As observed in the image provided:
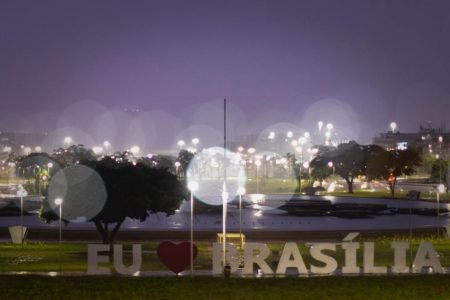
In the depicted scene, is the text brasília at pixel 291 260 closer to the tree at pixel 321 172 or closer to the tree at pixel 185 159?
the tree at pixel 321 172

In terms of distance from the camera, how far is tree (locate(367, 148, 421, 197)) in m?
87.3

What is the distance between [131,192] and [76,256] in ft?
13.3

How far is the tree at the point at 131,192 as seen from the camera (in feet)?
105

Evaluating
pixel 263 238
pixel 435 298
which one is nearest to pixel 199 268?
pixel 435 298

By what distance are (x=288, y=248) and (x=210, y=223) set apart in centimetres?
2689

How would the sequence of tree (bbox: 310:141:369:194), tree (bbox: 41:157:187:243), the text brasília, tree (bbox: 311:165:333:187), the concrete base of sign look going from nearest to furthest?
the text brasília < tree (bbox: 41:157:187:243) < the concrete base of sign < tree (bbox: 310:141:369:194) < tree (bbox: 311:165:333:187)

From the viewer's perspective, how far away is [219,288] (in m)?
20.1

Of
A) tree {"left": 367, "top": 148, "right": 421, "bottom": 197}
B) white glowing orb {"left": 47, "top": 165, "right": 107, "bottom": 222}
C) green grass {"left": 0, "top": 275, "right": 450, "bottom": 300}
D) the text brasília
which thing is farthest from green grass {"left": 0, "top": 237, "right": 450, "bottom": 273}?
tree {"left": 367, "top": 148, "right": 421, "bottom": 197}

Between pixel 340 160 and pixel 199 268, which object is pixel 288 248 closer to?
pixel 199 268

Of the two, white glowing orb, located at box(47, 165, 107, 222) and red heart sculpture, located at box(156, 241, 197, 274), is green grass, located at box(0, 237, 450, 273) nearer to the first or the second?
white glowing orb, located at box(47, 165, 107, 222)

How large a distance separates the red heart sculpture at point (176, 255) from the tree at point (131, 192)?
1037cm

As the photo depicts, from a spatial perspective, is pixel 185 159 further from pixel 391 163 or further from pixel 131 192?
pixel 131 192

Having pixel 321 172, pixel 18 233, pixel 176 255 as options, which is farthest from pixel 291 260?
pixel 321 172

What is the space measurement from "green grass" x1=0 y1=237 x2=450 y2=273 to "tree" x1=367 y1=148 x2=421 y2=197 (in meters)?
52.5
